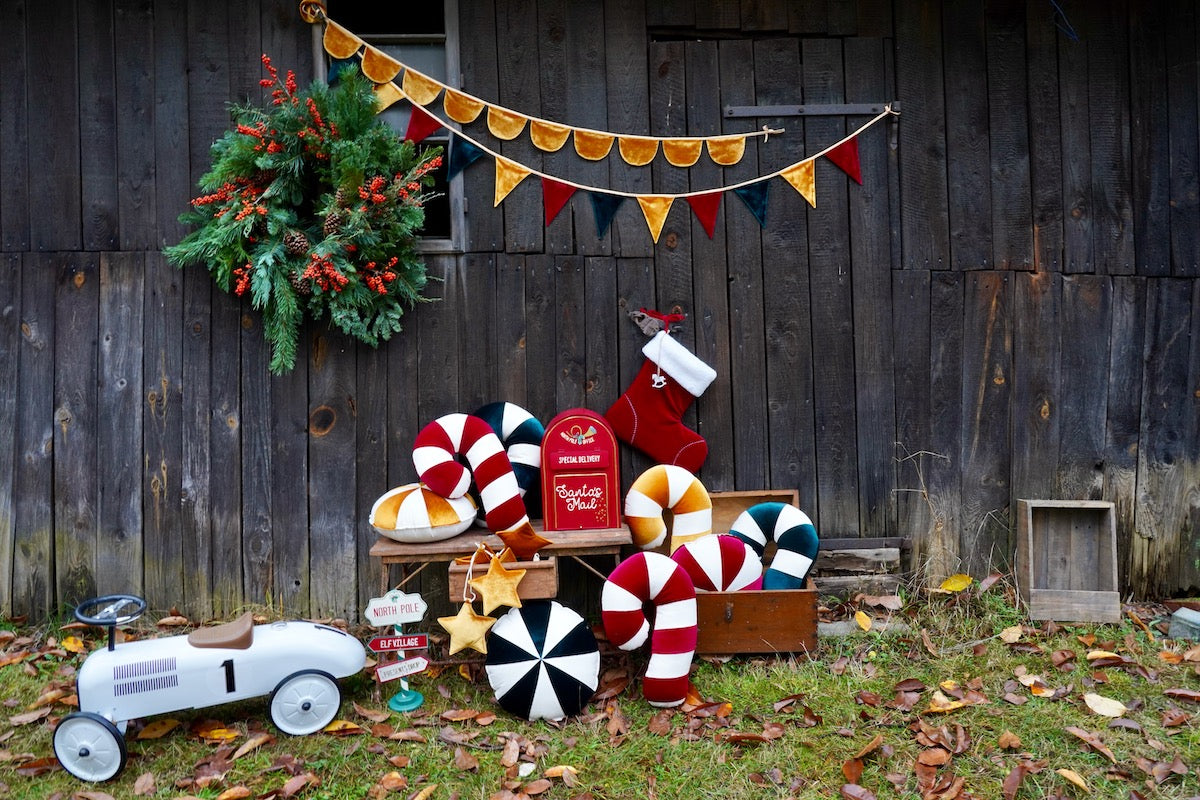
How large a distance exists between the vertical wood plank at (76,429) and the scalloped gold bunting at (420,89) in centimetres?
171

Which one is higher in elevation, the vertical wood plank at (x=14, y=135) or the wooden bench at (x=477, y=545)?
the vertical wood plank at (x=14, y=135)

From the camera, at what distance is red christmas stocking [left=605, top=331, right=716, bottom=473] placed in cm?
392

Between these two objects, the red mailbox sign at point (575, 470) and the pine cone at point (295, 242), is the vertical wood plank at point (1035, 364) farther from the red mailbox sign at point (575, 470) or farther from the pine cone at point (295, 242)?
the pine cone at point (295, 242)

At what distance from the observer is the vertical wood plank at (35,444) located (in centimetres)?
396

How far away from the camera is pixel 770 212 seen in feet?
13.4

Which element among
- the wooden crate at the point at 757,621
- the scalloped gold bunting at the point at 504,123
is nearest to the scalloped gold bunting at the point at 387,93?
the scalloped gold bunting at the point at 504,123

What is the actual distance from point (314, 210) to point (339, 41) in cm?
83

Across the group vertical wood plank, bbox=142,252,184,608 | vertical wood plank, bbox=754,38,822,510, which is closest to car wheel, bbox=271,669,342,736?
vertical wood plank, bbox=142,252,184,608

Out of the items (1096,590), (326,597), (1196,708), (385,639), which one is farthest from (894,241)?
(326,597)

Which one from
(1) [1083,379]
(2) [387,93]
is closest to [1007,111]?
(1) [1083,379]

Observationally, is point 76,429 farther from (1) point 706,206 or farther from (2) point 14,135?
(1) point 706,206

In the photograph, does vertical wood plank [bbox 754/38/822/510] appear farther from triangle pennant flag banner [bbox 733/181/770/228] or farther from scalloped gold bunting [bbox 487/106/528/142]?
scalloped gold bunting [bbox 487/106/528/142]

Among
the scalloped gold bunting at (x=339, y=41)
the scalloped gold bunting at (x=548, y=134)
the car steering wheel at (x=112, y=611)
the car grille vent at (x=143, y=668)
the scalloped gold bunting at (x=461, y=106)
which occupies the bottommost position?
the car grille vent at (x=143, y=668)

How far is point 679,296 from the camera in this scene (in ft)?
13.4
